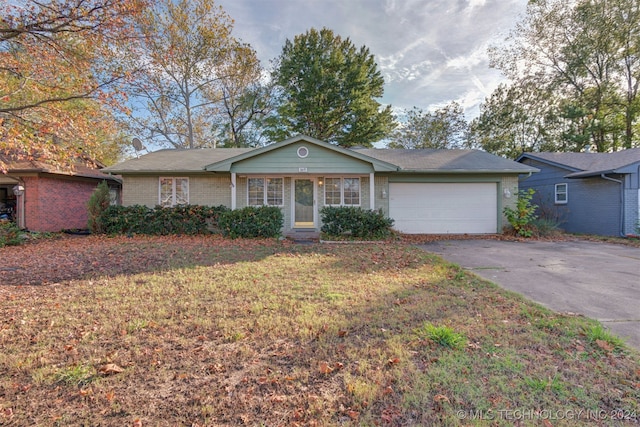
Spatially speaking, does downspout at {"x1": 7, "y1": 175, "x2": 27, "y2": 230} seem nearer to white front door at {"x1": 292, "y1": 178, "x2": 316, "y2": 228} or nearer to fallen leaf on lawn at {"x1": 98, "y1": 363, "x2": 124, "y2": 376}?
white front door at {"x1": 292, "y1": 178, "x2": 316, "y2": 228}

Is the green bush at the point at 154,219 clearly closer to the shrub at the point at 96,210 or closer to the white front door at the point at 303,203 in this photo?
the shrub at the point at 96,210

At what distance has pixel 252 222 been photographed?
1016 centimetres

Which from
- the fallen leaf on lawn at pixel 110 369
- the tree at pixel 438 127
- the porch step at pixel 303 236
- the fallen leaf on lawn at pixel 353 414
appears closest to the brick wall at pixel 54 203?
the porch step at pixel 303 236

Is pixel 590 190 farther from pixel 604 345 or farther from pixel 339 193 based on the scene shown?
pixel 604 345

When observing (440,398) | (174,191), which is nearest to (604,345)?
(440,398)

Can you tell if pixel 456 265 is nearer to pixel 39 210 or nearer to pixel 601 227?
pixel 601 227

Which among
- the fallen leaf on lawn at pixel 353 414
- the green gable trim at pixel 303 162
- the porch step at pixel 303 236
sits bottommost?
the fallen leaf on lawn at pixel 353 414

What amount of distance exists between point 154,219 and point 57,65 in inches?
217

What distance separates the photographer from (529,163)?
1659cm

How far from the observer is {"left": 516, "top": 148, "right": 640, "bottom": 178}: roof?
475 inches

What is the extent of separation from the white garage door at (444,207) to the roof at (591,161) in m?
4.38

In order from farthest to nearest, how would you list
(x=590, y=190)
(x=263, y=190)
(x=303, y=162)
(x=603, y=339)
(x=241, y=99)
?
(x=241, y=99) < (x=590, y=190) < (x=263, y=190) < (x=303, y=162) < (x=603, y=339)

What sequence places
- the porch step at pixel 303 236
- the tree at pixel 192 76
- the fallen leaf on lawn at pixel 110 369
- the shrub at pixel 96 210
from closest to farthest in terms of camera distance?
the fallen leaf on lawn at pixel 110 369, the porch step at pixel 303 236, the shrub at pixel 96 210, the tree at pixel 192 76

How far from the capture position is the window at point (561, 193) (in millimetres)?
14336
